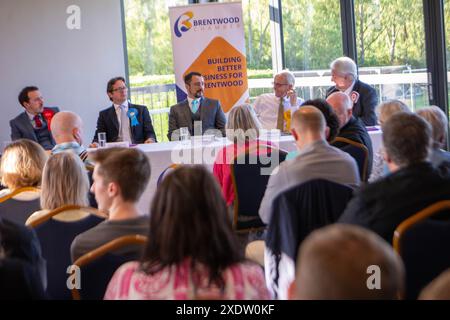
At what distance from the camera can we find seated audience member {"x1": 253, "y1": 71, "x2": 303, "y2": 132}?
6879mm

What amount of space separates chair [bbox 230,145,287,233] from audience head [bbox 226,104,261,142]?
0.96ft

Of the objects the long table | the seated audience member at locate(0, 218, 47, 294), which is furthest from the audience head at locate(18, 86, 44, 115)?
the seated audience member at locate(0, 218, 47, 294)

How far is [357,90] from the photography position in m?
6.84

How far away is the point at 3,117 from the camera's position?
7797 mm

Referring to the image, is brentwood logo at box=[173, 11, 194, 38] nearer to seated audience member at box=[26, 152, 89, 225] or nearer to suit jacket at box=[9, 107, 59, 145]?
suit jacket at box=[9, 107, 59, 145]

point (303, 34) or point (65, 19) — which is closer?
point (65, 19)

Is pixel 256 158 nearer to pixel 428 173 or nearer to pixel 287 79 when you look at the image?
pixel 428 173

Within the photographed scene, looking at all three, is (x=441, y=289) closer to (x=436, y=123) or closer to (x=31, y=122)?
(x=436, y=123)

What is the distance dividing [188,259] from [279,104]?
5.27m

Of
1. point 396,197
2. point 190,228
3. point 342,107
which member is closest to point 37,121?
point 342,107

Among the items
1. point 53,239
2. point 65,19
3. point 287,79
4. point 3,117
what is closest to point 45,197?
point 53,239

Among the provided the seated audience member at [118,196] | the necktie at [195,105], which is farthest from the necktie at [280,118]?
the seated audience member at [118,196]

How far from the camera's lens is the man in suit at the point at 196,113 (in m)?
7.27
